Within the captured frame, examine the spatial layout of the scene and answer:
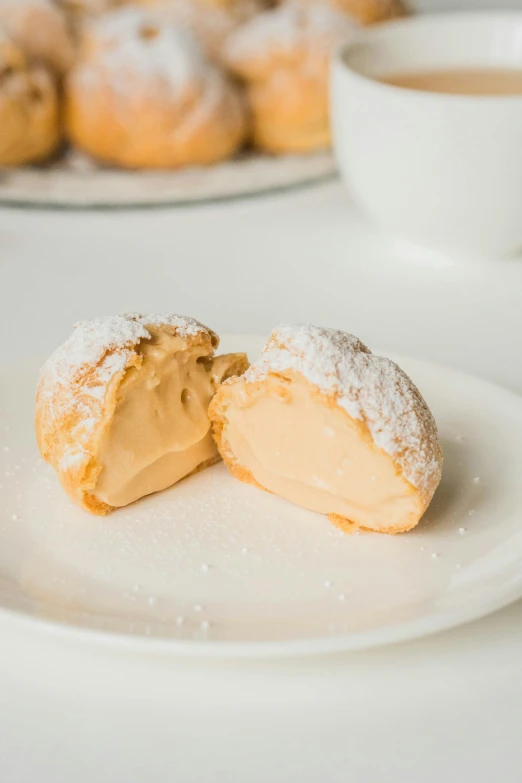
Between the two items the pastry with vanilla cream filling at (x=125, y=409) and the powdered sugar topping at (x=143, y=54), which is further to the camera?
the powdered sugar topping at (x=143, y=54)

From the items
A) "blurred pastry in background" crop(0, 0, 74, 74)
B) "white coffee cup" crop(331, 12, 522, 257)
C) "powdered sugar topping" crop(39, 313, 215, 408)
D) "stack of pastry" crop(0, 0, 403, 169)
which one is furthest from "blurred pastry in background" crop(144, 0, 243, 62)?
"powdered sugar topping" crop(39, 313, 215, 408)

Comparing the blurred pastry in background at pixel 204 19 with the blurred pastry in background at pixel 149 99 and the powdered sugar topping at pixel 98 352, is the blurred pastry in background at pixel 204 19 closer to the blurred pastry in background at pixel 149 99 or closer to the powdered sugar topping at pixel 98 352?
the blurred pastry in background at pixel 149 99

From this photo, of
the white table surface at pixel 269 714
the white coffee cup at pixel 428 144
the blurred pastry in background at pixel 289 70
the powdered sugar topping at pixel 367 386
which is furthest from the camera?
the blurred pastry in background at pixel 289 70

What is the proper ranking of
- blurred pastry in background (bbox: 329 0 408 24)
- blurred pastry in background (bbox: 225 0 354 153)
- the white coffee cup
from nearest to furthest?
the white coffee cup
blurred pastry in background (bbox: 225 0 354 153)
blurred pastry in background (bbox: 329 0 408 24)

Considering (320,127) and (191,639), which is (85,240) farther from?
(191,639)

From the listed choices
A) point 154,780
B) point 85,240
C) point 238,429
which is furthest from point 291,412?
point 85,240

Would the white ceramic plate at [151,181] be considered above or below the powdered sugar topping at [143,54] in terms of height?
→ below

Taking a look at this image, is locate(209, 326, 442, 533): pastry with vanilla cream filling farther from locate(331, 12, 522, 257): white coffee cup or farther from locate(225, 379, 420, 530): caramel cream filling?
locate(331, 12, 522, 257): white coffee cup

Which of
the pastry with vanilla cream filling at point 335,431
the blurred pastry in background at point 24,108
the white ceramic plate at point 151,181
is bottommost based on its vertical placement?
the white ceramic plate at point 151,181

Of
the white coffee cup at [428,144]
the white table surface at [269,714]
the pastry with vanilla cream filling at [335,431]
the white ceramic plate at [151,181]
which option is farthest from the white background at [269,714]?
the white ceramic plate at [151,181]
